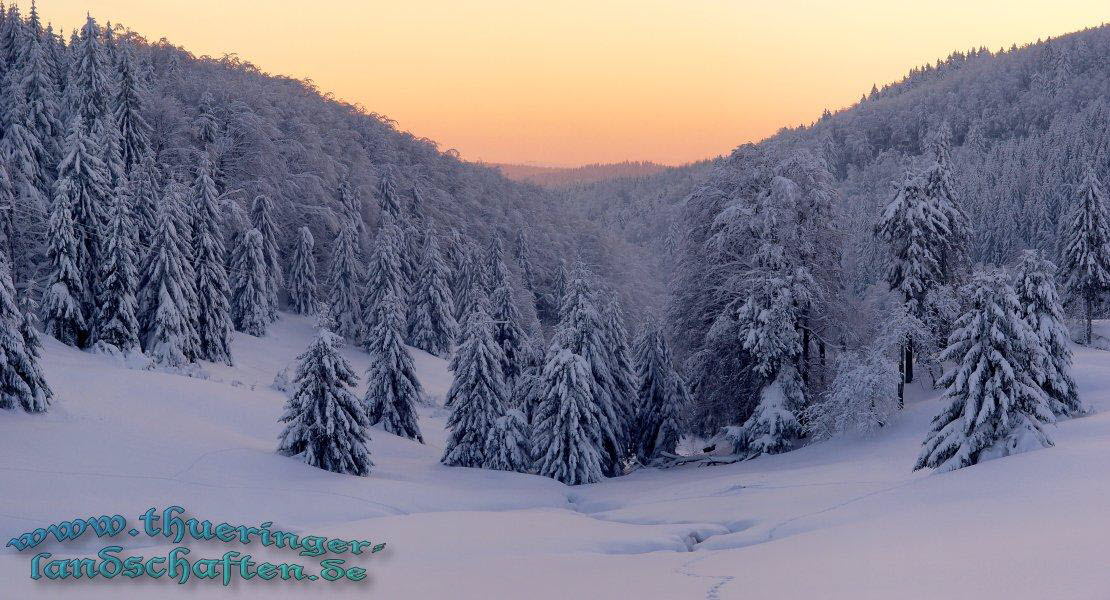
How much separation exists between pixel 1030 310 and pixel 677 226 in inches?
517

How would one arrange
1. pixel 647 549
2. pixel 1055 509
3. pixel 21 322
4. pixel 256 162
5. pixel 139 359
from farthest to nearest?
pixel 256 162 → pixel 139 359 → pixel 21 322 → pixel 647 549 → pixel 1055 509

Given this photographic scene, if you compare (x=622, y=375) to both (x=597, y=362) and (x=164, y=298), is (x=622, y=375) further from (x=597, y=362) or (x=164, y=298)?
(x=164, y=298)

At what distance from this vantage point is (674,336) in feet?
108

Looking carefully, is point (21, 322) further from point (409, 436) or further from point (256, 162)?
point (256, 162)

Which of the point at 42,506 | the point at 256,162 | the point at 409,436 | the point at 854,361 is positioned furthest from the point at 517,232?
the point at 42,506

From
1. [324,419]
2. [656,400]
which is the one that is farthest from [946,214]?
[324,419]

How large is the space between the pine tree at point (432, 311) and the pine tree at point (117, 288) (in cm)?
2742

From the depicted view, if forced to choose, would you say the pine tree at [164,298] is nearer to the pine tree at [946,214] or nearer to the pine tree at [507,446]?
the pine tree at [507,446]

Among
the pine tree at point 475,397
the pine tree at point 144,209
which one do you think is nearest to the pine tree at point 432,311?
the pine tree at point 144,209

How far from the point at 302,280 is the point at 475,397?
1559 inches

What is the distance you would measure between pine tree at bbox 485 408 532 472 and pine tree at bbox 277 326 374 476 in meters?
6.87

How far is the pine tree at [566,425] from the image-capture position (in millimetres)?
30609

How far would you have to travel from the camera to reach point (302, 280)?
67.8m

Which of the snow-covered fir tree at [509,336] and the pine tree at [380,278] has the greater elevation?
the pine tree at [380,278]
